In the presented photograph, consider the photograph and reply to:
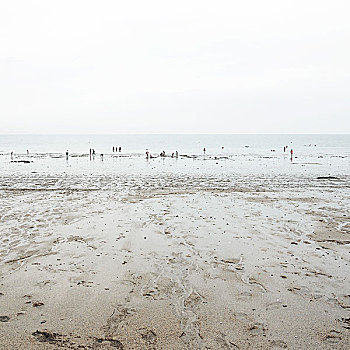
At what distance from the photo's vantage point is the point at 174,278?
25.1ft

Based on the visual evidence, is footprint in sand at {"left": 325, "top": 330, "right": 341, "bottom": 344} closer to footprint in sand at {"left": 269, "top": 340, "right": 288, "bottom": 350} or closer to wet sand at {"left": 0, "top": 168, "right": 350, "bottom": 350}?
wet sand at {"left": 0, "top": 168, "right": 350, "bottom": 350}

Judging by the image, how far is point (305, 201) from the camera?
18.0 metres

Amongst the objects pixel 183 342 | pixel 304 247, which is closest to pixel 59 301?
pixel 183 342

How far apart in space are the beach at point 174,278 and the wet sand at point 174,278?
29mm

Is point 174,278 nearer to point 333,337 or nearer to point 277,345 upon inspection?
point 277,345

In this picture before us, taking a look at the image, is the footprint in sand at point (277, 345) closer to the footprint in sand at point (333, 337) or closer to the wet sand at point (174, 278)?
the wet sand at point (174, 278)

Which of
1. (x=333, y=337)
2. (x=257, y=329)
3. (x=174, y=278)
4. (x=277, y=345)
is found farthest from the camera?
(x=174, y=278)

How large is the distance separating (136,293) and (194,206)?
9.92 meters

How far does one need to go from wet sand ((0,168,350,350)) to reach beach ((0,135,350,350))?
0.09 ft

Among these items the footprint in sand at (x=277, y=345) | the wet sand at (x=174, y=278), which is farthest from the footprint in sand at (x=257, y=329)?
the footprint in sand at (x=277, y=345)

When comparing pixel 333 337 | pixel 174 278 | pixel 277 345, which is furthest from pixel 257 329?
pixel 174 278

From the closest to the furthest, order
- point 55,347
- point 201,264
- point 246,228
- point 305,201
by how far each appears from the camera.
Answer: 1. point 55,347
2. point 201,264
3. point 246,228
4. point 305,201

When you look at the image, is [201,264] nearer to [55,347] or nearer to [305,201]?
[55,347]

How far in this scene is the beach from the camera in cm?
536
